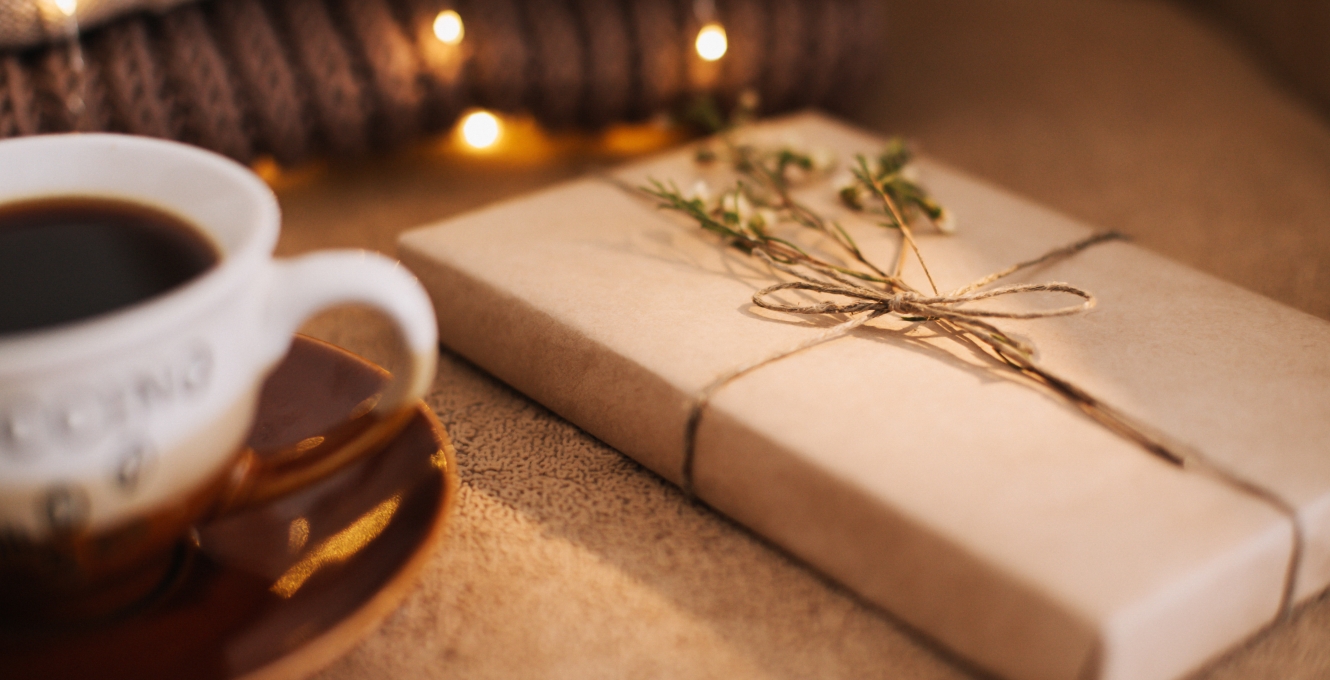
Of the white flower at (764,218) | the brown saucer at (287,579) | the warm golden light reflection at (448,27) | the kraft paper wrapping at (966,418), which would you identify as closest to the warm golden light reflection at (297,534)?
the brown saucer at (287,579)

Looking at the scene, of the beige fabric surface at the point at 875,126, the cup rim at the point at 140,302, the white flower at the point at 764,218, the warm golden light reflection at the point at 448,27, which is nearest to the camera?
the cup rim at the point at 140,302

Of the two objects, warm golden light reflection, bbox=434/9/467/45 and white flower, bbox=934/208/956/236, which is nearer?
white flower, bbox=934/208/956/236

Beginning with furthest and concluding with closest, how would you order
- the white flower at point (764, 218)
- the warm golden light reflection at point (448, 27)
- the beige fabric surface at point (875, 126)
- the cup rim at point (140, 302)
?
the warm golden light reflection at point (448, 27)
the white flower at point (764, 218)
the beige fabric surface at point (875, 126)
the cup rim at point (140, 302)

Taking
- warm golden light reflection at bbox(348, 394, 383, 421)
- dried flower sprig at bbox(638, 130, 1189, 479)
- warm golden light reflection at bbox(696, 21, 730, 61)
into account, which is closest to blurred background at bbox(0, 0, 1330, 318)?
warm golden light reflection at bbox(696, 21, 730, 61)

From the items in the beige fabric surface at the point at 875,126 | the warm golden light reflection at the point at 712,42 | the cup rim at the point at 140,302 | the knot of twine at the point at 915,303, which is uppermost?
the cup rim at the point at 140,302

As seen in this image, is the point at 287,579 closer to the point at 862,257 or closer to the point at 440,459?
the point at 440,459

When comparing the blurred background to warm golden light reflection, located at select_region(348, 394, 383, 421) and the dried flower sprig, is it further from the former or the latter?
warm golden light reflection, located at select_region(348, 394, 383, 421)

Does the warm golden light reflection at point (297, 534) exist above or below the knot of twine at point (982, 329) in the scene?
below

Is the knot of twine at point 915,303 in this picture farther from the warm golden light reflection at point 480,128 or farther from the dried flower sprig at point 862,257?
the warm golden light reflection at point 480,128
